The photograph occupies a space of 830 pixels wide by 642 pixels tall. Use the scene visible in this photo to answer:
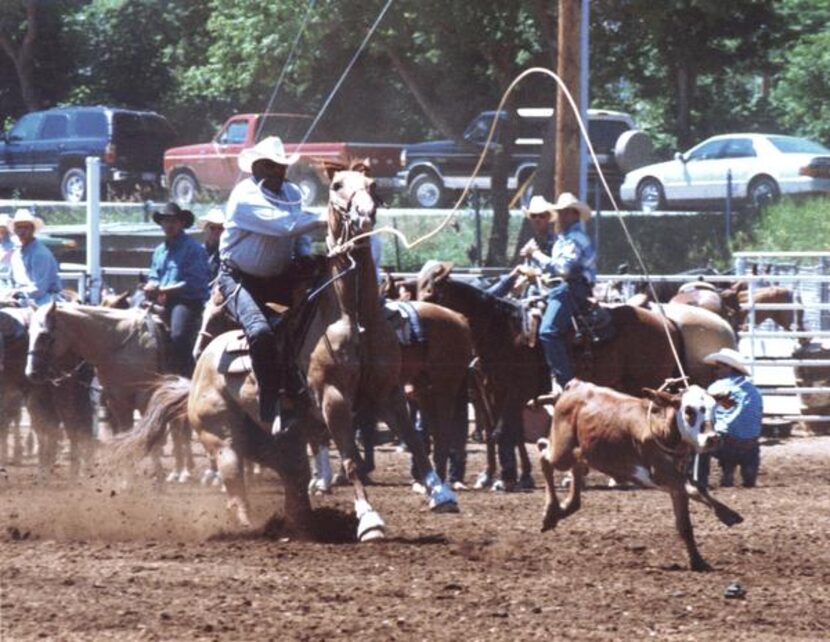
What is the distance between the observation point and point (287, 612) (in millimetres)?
8078

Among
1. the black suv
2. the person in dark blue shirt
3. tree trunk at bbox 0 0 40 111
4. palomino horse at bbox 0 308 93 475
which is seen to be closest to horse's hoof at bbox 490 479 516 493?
the person in dark blue shirt

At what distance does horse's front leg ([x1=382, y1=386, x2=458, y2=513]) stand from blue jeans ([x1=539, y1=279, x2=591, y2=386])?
411cm

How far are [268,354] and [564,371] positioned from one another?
4602mm

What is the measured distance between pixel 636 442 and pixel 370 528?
1583mm

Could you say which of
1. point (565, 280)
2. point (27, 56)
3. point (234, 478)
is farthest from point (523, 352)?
point (27, 56)

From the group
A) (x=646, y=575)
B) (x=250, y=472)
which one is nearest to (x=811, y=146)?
(x=250, y=472)

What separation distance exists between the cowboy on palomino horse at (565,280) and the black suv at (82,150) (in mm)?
21043

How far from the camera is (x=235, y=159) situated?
108ft

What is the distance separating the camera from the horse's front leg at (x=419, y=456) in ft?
34.9

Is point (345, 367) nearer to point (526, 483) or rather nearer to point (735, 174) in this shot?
point (526, 483)

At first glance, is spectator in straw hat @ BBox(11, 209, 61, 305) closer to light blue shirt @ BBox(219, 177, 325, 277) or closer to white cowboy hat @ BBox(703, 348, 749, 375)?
light blue shirt @ BBox(219, 177, 325, 277)

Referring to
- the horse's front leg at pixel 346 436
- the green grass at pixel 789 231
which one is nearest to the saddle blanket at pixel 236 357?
the horse's front leg at pixel 346 436

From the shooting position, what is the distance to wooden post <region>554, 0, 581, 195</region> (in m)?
16.7

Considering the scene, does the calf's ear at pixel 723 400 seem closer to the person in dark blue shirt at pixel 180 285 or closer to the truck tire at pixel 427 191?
the person in dark blue shirt at pixel 180 285
